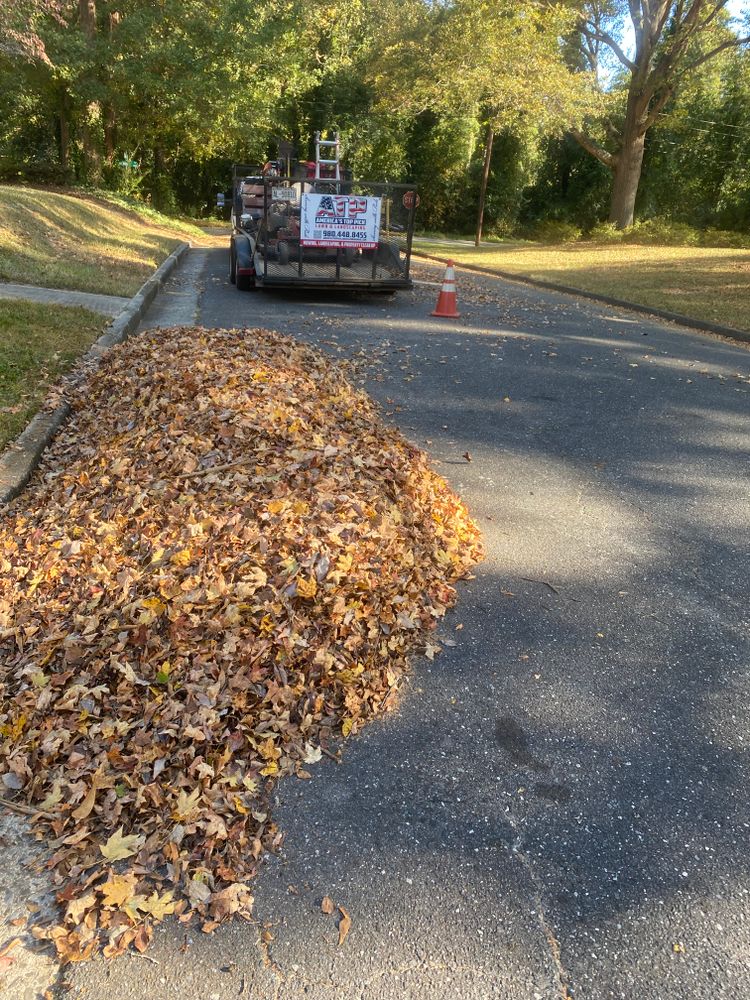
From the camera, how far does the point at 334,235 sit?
11234 mm

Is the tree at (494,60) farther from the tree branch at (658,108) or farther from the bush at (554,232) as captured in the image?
the bush at (554,232)

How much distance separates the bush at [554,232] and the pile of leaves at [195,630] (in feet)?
92.7

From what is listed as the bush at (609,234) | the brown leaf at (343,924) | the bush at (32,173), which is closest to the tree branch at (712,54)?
the bush at (609,234)

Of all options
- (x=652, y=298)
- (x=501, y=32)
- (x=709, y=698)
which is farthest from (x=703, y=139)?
(x=709, y=698)

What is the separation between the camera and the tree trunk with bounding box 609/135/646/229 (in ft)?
90.2

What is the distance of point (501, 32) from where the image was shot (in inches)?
894

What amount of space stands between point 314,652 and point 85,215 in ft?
61.3

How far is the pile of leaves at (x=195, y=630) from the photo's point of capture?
2.12 metres

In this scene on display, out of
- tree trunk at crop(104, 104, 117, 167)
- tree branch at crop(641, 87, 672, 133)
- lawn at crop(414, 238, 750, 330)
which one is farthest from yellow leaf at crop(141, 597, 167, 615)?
tree trunk at crop(104, 104, 117, 167)

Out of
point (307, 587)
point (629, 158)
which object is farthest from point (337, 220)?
point (629, 158)

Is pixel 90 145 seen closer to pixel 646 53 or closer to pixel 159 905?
pixel 646 53

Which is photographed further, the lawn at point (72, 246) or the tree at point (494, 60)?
the tree at point (494, 60)

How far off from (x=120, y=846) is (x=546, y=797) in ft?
4.32

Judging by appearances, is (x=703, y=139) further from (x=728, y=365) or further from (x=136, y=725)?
(x=136, y=725)
